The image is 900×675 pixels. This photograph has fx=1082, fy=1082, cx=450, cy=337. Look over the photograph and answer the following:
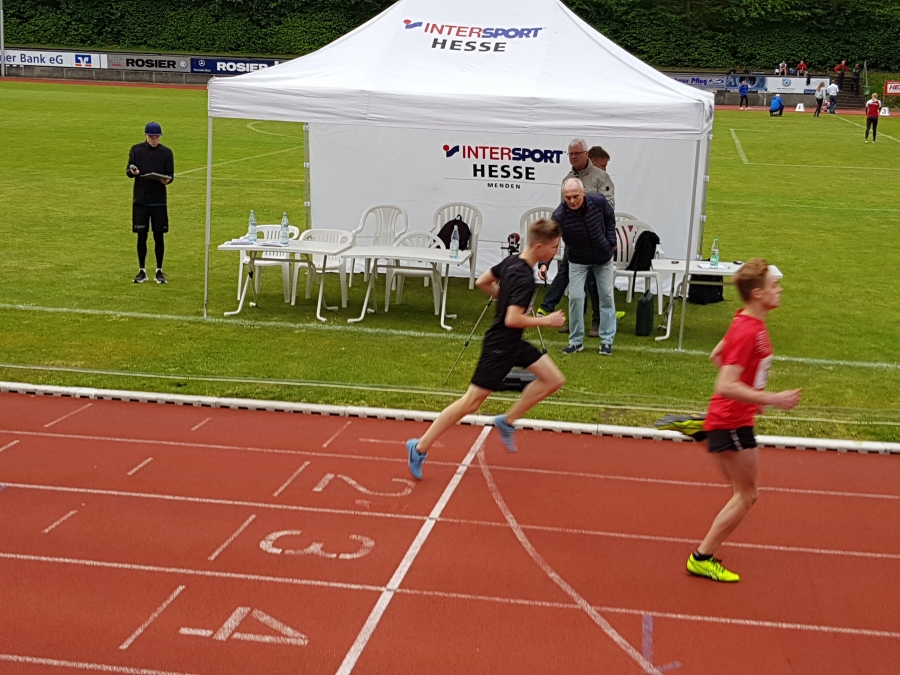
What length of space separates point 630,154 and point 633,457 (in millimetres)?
6986

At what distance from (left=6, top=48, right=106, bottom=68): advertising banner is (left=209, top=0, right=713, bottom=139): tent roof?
2056 inches

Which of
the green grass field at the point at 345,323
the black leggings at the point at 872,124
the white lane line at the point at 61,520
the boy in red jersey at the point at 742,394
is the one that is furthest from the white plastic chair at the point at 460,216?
the black leggings at the point at 872,124

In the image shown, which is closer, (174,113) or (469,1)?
(469,1)

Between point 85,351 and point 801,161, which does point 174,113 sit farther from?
point 85,351

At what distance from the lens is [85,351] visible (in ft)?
35.7

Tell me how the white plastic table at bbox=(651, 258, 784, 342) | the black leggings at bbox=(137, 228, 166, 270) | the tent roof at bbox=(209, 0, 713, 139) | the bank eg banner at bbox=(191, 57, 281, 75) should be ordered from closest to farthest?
the tent roof at bbox=(209, 0, 713, 139) → the white plastic table at bbox=(651, 258, 784, 342) → the black leggings at bbox=(137, 228, 166, 270) → the bank eg banner at bbox=(191, 57, 281, 75)

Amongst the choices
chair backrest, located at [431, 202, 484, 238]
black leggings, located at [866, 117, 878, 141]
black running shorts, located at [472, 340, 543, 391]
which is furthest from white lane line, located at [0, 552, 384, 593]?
black leggings, located at [866, 117, 878, 141]

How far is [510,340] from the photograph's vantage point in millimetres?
7492

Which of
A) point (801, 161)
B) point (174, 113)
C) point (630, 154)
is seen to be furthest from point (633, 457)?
point (174, 113)

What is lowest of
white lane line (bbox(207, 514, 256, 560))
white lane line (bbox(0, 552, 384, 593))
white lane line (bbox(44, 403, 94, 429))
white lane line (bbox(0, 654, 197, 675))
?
white lane line (bbox(0, 654, 197, 675))

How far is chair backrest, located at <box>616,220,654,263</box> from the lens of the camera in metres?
13.7

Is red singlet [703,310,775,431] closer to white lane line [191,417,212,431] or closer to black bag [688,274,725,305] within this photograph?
white lane line [191,417,212,431]

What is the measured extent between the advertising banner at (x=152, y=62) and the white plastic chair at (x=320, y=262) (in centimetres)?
5033

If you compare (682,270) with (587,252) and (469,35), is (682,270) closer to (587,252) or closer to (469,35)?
(587,252)
